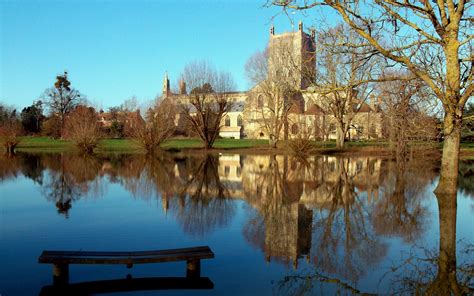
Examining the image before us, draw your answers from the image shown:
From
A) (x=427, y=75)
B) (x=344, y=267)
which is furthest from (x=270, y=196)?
(x=344, y=267)

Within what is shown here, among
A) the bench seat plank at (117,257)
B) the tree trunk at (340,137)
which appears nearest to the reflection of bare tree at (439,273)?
the bench seat plank at (117,257)

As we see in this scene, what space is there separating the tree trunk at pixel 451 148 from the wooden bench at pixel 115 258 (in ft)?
27.9

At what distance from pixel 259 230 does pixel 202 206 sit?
2.99 m

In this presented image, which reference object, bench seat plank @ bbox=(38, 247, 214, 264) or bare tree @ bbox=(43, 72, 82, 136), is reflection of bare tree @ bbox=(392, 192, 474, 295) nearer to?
bench seat plank @ bbox=(38, 247, 214, 264)

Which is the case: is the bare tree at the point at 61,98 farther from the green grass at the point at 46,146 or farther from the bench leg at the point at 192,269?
the bench leg at the point at 192,269

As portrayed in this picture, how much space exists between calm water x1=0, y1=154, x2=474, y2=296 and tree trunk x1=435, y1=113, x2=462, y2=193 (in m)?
0.56

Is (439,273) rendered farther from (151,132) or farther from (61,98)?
(61,98)

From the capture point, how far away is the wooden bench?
5813 mm

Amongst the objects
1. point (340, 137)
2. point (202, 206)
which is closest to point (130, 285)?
point (202, 206)

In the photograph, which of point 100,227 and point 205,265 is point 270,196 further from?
point 205,265

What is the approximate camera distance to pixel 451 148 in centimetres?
1216

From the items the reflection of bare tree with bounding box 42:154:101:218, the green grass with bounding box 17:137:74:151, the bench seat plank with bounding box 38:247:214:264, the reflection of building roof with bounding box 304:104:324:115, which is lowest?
the reflection of bare tree with bounding box 42:154:101:218

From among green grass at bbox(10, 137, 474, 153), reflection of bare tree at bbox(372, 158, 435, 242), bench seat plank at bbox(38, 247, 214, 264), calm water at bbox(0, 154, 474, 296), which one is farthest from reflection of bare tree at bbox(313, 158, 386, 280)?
green grass at bbox(10, 137, 474, 153)

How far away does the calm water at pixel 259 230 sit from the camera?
20.6ft
